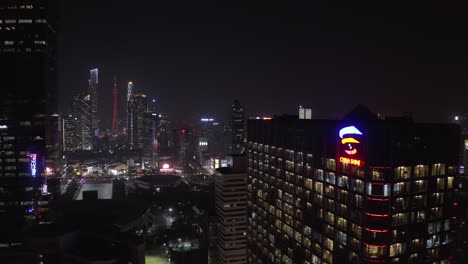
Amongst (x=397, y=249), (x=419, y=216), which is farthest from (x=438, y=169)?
(x=397, y=249)

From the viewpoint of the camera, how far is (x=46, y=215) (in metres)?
79.8

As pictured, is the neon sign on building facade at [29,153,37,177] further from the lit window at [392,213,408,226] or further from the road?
the lit window at [392,213,408,226]

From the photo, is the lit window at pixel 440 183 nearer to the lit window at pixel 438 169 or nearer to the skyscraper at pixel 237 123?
the lit window at pixel 438 169

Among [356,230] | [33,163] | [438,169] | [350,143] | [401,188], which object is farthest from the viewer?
[33,163]

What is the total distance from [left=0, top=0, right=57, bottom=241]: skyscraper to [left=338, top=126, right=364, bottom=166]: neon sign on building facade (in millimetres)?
67934

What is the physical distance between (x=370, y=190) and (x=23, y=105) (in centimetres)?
7655

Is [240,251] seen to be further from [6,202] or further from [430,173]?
[6,202]

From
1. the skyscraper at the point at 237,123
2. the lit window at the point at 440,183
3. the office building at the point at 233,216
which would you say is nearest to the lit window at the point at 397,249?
the lit window at the point at 440,183

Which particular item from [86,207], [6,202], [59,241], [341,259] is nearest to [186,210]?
[86,207]

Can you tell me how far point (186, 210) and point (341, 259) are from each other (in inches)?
2939

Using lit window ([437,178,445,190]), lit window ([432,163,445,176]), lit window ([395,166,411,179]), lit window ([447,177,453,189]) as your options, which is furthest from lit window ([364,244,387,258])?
lit window ([447,177,453,189])

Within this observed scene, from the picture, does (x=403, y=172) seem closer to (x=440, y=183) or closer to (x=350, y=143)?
(x=350, y=143)

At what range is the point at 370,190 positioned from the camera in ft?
121

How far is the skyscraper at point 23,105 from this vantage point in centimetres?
7525
